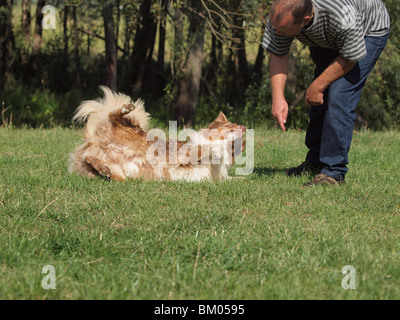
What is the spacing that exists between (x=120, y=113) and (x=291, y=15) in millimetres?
2096

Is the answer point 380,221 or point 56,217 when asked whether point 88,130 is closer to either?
point 56,217

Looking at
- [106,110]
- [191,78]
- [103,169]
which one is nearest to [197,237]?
[103,169]

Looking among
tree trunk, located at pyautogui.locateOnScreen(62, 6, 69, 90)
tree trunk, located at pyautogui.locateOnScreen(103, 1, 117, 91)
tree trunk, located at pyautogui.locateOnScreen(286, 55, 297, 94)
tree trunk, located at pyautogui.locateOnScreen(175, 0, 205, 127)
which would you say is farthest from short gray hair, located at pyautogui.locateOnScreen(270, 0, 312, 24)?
tree trunk, located at pyautogui.locateOnScreen(62, 6, 69, 90)

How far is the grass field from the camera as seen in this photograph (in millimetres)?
2748

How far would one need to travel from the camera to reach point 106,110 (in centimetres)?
564

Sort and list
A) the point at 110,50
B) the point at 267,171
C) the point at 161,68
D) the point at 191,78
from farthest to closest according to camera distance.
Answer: the point at 161,68, the point at 110,50, the point at 191,78, the point at 267,171

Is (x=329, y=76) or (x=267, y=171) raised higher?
(x=329, y=76)

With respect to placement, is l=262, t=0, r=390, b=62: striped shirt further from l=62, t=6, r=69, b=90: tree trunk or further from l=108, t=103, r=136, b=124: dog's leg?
l=62, t=6, r=69, b=90: tree trunk

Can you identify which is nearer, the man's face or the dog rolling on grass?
the man's face

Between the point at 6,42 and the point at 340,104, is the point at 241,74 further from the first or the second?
the point at 340,104

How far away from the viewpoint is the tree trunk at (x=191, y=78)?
10812 millimetres

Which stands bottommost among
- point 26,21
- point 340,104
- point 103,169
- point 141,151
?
point 103,169

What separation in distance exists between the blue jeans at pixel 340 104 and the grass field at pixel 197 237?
0.33 metres

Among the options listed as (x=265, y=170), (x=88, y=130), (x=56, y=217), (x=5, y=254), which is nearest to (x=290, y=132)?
(x=265, y=170)
